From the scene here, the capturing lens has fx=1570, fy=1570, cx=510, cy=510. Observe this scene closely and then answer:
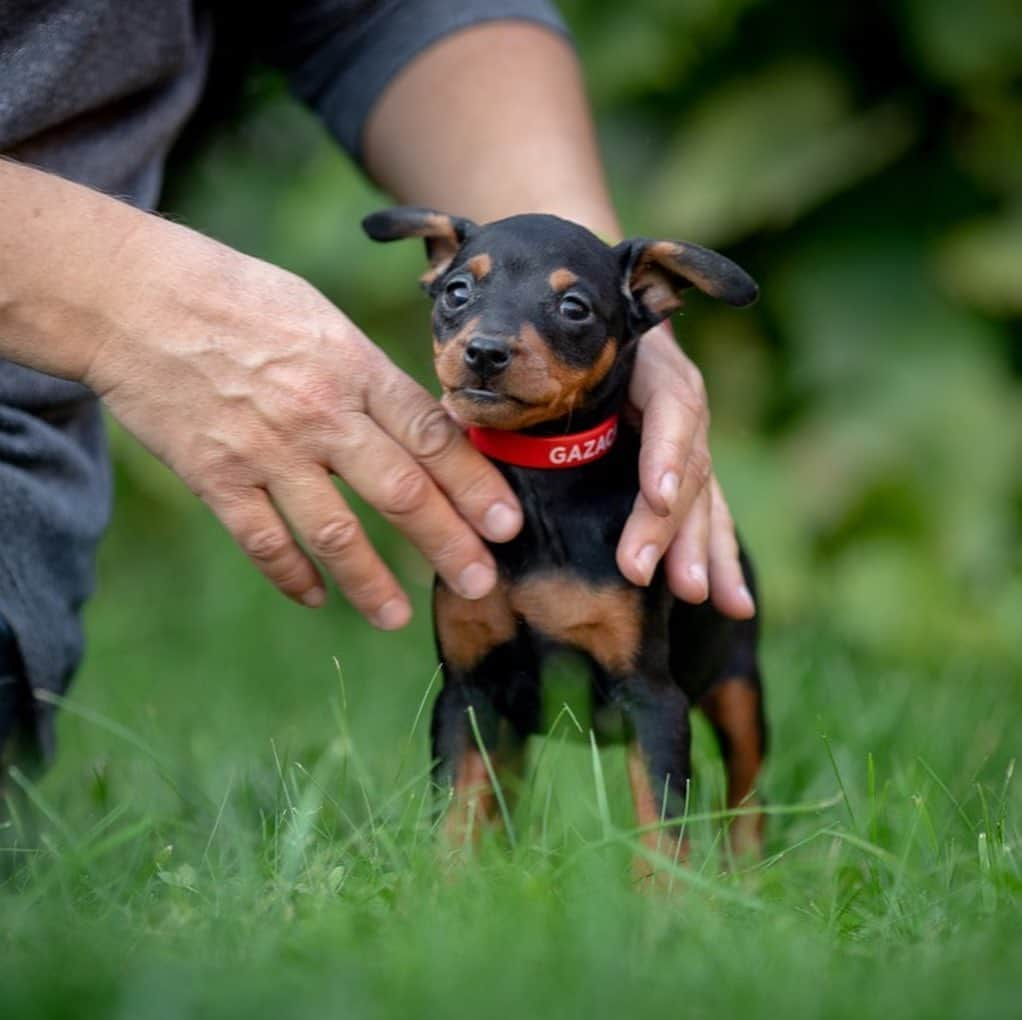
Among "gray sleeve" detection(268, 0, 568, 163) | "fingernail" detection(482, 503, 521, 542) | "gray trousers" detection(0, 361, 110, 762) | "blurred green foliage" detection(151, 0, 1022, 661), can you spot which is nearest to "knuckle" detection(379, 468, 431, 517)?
"fingernail" detection(482, 503, 521, 542)

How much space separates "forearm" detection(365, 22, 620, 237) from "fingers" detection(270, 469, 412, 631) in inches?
34.0

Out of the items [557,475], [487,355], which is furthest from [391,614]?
[487,355]

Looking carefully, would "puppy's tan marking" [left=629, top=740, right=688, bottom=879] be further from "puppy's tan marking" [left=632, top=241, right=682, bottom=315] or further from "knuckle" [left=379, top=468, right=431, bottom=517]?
"puppy's tan marking" [left=632, top=241, right=682, bottom=315]

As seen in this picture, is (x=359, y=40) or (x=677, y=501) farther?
(x=359, y=40)

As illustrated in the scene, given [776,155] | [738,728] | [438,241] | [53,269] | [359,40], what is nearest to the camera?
[53,269]

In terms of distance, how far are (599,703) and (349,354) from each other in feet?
2.53

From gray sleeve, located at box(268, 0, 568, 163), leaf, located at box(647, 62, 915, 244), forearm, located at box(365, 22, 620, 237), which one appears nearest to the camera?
forearm, located at box(365, 22, 620, 237)

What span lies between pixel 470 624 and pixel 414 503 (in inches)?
11.4

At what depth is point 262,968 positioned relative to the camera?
1.92 m

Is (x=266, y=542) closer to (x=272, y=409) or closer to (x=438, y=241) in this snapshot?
(x=272, y=409)

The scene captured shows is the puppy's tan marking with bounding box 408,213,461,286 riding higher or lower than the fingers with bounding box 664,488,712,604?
higher

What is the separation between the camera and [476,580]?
269 cm

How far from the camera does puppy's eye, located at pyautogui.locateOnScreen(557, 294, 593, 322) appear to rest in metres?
2.69

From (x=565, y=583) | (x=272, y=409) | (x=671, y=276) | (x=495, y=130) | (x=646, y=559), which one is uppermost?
(x=495, y=130)
